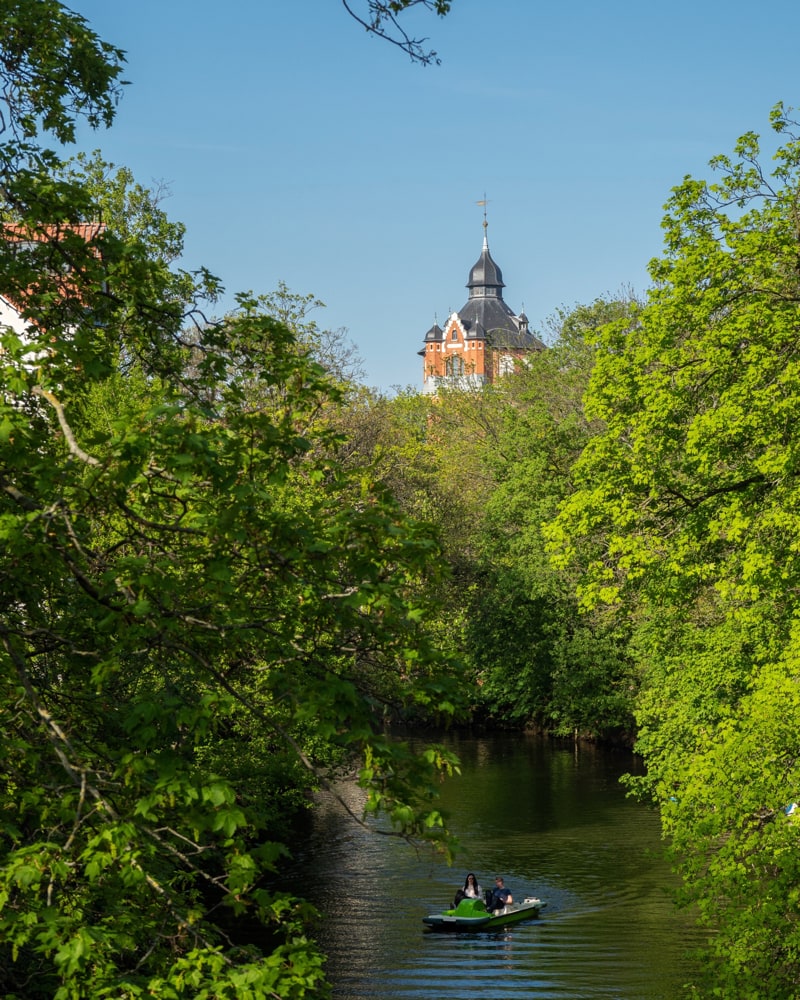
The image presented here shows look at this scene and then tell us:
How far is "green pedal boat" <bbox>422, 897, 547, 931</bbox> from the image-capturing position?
86.2ft

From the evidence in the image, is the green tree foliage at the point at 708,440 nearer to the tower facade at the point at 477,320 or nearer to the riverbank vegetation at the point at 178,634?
the riverbank vegetation at the point at 178,634

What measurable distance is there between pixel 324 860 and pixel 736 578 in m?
14.5

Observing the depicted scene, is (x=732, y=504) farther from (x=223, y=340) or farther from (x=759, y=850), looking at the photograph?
(x=223, y=340)

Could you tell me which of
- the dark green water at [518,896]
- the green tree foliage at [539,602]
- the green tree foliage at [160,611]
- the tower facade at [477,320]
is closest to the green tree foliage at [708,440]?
the dark green water at [518,896]

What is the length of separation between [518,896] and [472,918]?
130 inches

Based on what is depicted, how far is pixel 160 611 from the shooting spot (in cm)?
729

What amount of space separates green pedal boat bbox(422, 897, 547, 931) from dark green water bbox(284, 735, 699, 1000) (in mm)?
239

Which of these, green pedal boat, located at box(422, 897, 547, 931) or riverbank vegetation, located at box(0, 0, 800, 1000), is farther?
green pedal boat, located at box(422, 897, 547, 931)

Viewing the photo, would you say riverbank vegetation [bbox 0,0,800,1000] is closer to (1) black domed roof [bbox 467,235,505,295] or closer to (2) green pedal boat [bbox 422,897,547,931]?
(2) green pedal boat [bbox 422,897,547,931]

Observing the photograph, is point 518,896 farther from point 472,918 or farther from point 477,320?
point 477,320

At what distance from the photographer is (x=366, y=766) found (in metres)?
6.94

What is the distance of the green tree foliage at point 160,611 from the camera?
6930 millimetres

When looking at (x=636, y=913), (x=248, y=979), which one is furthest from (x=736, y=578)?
(x=248, y=979)

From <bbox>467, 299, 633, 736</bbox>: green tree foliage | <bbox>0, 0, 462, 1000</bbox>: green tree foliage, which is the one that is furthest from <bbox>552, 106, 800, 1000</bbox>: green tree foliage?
<bbox>467, 299, 633, 736</bbox>: green tree foliage
